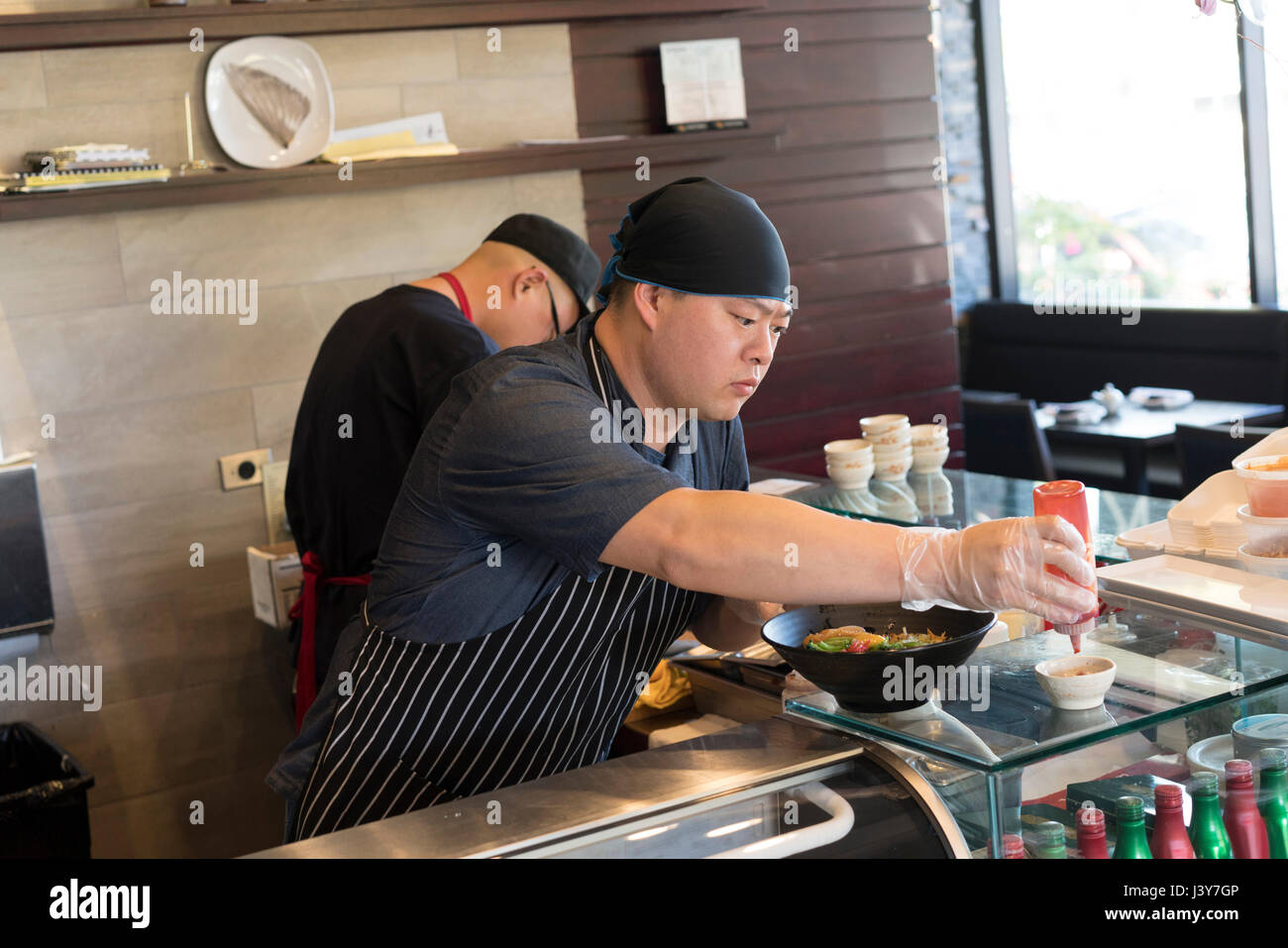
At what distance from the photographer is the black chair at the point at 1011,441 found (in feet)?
16.4

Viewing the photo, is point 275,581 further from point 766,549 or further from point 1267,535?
point 1267,535

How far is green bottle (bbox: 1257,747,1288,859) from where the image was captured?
1.40m

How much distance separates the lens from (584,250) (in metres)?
2.97

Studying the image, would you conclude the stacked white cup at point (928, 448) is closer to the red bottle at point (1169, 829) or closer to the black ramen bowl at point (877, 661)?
the black ramen bowl at point (877, 661)

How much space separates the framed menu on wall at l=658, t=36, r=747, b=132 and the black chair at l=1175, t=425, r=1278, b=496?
1.83m

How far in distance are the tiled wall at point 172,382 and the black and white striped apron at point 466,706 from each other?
195 centimetres

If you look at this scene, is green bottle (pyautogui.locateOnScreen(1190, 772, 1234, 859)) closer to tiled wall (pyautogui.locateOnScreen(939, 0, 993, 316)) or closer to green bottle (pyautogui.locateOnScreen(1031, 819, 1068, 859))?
green bottle (pyautogui.locateOnScreen(1031, 819, 1068, 859))

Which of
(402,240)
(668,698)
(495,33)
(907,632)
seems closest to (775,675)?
(668,698)

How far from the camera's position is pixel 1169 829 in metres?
1.38

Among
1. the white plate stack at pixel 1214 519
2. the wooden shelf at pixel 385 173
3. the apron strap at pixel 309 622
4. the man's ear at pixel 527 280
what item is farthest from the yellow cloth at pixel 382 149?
the white plate stack at pixel 1214 519
